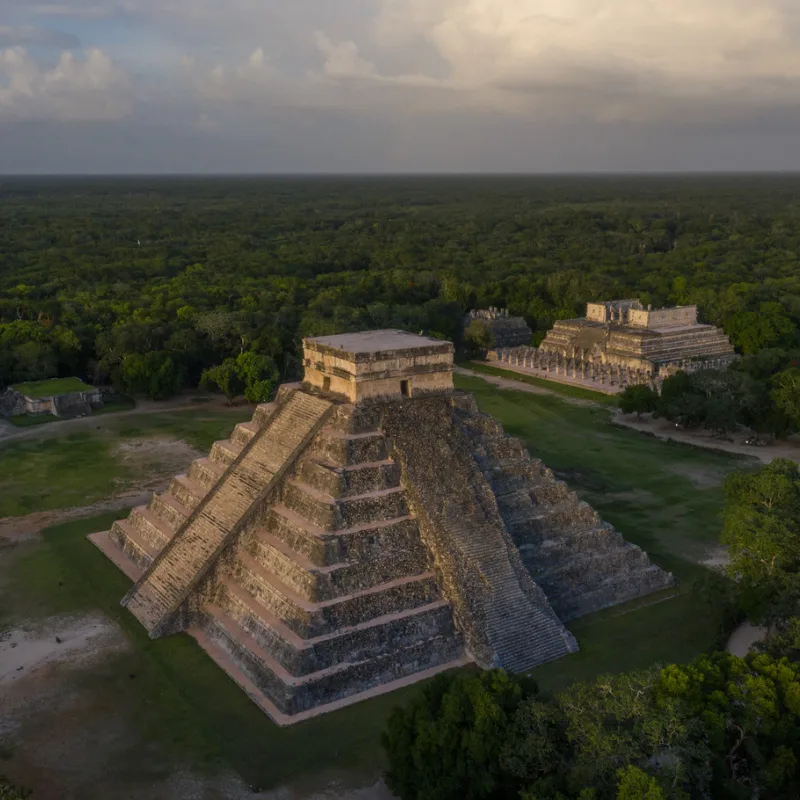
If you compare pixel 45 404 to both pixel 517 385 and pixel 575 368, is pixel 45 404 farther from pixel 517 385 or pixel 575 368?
pixel 575 368

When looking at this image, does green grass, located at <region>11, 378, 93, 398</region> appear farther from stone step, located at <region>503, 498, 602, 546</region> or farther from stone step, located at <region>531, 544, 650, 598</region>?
stone step, located at <region>531, 544, 650, 598</region>

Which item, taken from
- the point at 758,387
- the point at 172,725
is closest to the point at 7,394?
the point at 172,725

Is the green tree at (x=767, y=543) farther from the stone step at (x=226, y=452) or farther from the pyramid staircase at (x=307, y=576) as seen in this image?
the stone step at (x=226, y=452)

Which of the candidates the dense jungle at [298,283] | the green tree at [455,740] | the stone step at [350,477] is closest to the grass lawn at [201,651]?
the green tree at [455,740]

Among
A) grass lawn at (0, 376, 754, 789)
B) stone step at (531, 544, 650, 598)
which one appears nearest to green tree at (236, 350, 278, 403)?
grass lawn at (0, 376, 754, 789)

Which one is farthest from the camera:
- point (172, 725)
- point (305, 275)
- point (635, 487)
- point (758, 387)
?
point (305, 275)

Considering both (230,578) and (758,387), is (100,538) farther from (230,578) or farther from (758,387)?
(758,387)

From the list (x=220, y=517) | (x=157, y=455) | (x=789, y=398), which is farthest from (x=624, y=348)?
(x=220, y=517)
